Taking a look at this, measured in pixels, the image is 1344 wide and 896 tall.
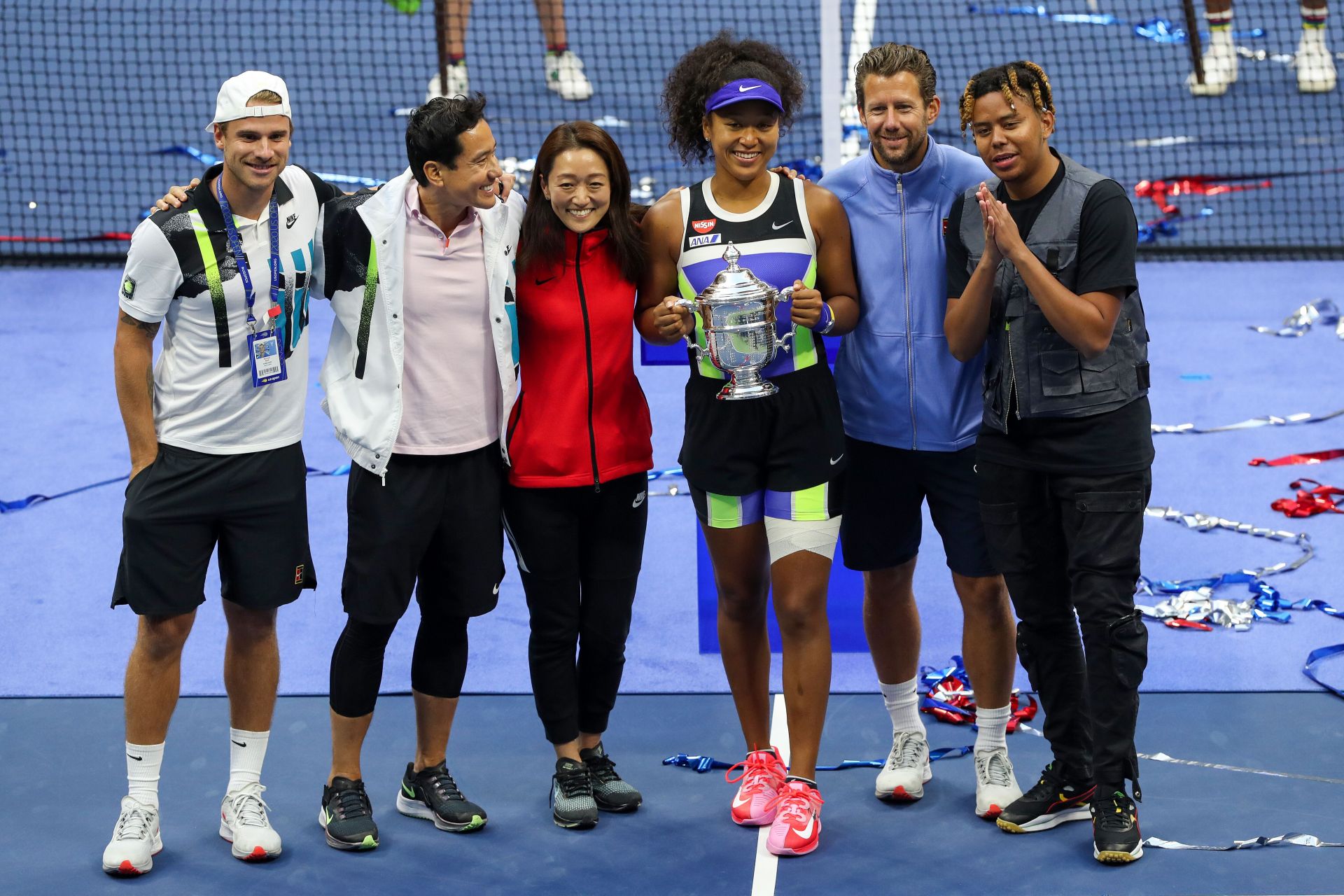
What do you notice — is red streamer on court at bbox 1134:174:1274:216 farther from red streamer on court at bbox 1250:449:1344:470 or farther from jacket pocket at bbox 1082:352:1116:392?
jacket pocket at bbox 1082:352:1116:392

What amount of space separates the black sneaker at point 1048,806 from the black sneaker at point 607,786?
1.05m

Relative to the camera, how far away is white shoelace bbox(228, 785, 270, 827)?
427 centimetres

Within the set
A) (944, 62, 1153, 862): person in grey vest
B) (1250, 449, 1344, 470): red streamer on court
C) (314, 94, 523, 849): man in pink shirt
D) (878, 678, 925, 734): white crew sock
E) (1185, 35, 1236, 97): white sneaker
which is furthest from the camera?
(1185, 35, 1236, 97): white sneaker

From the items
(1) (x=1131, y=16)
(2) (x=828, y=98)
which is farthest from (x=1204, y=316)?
(1) (x=1131, y=16)

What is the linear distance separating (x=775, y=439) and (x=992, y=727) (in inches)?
41.8

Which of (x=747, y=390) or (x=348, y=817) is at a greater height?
(x=747, y=390)

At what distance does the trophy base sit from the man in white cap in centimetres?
116

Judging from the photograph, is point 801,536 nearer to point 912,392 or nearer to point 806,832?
point 912,392

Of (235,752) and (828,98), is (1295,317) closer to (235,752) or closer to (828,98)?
(828,98)

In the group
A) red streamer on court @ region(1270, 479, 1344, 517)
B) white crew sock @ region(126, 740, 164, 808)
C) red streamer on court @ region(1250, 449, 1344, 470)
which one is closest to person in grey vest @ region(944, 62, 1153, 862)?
white crew sock @ region(126, 740, 164, 808)

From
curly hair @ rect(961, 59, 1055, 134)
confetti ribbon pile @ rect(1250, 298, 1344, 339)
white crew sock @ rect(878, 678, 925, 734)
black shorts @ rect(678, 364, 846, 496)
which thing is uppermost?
curly hair @ rect(961, 59, 1055, 134)

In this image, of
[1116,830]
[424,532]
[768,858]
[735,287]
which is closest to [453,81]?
[424,532]

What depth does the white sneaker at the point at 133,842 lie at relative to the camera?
13.5 ft

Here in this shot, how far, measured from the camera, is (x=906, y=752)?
15.1ft
